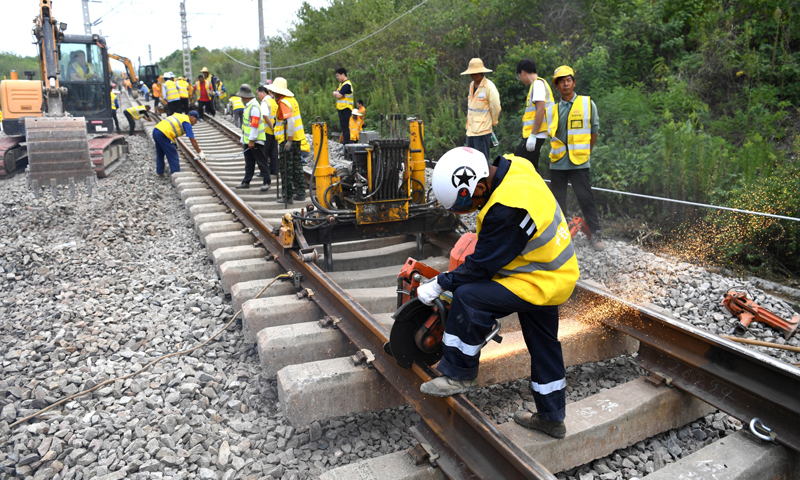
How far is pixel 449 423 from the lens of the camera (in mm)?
2775

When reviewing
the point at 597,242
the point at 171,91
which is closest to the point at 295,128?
the point at 597,242

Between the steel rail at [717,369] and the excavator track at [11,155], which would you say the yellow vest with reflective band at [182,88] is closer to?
the excavator track at [11,155]

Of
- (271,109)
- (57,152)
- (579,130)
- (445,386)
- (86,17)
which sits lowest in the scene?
(445,386)

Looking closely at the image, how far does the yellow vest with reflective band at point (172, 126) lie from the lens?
10500mm

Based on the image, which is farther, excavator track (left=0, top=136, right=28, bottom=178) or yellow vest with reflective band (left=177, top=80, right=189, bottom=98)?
yellow vest with reflective band (left=177, top=80, right=189, bottom=98)

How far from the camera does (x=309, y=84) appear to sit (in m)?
23.0

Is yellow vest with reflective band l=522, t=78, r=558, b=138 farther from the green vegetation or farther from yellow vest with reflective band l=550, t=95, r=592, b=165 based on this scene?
the green vegetation

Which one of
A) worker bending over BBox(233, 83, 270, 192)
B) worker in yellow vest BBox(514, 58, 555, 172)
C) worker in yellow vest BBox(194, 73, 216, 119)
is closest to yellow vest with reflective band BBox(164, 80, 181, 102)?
worker in yellow vest BBox(194, 73, 216, 119)

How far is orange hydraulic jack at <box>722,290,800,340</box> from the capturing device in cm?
411

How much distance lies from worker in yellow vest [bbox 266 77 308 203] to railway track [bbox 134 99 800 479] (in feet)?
11.2

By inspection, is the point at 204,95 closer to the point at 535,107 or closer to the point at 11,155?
the point at 11,155

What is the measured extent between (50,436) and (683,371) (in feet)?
12.1

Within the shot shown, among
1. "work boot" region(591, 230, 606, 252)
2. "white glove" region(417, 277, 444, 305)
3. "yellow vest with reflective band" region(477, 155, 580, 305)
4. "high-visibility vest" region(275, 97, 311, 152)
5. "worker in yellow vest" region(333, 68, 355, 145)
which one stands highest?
"worker in yellow vest" region(333, 68, 355, 145)

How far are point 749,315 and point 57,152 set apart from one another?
10788 millimetres
